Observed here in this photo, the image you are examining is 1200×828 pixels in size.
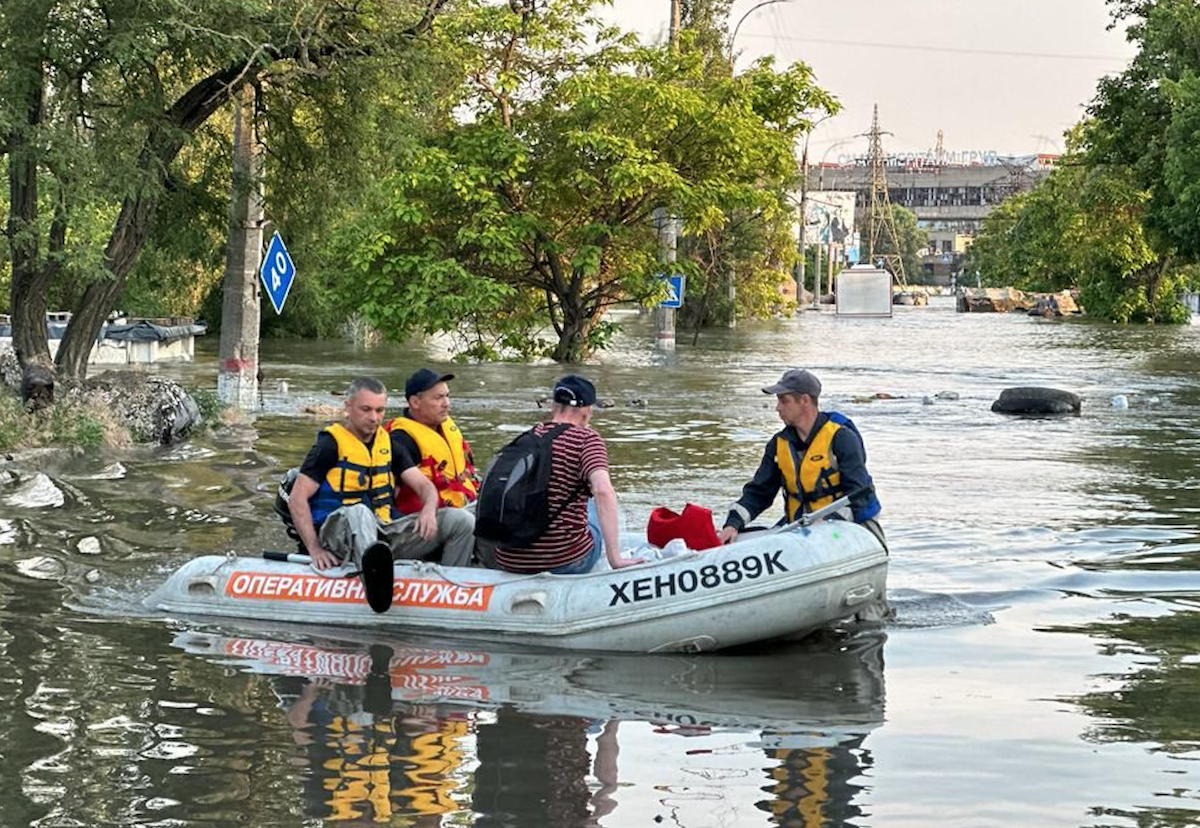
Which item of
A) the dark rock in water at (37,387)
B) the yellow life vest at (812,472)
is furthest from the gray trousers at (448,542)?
the dark rock in water at (37,387)

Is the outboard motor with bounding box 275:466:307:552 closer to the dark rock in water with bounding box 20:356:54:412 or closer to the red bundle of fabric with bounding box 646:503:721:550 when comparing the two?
the red bundle of fabric with bounding box 646:503:721:550

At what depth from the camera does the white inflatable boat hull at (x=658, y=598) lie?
991 centimetres

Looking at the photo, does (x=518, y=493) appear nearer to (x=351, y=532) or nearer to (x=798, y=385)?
(x=351, y=532)

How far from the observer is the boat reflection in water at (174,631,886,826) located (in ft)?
22.6

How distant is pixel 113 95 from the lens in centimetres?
1914

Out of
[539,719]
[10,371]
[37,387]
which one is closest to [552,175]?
[10,371]

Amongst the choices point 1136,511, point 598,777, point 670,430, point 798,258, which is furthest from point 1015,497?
point 798,258

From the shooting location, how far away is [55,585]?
11.6 m

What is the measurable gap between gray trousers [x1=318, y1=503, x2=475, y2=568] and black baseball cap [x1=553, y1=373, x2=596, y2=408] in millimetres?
1304

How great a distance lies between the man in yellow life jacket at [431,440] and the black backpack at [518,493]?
1.02 m

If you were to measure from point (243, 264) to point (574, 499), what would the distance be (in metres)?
13.7

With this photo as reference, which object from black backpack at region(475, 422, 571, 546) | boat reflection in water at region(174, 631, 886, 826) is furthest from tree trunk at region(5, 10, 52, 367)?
black backpack at region(475, 422, 571, 546)

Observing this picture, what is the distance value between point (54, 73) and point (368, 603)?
34.4ft

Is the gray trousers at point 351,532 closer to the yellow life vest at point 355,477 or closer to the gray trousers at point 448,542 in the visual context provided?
the yellow life vest at point 355,477
